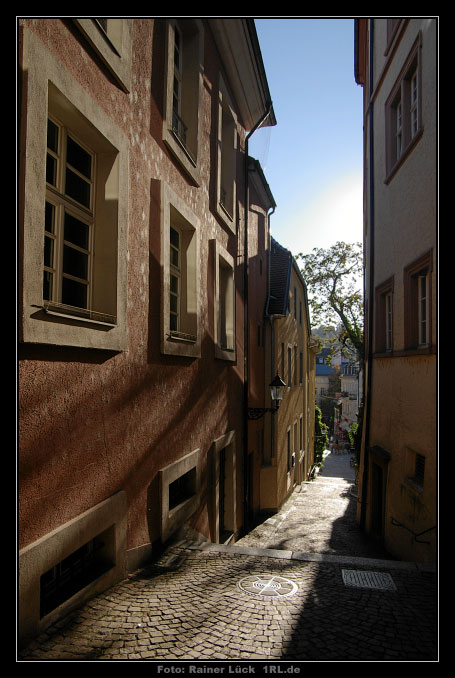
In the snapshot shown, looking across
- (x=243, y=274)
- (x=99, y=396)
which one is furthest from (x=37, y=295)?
(x=243, y=274)

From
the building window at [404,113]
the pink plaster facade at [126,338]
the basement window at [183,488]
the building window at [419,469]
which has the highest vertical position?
the building window at [404,113]

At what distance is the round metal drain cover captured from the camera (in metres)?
4.61

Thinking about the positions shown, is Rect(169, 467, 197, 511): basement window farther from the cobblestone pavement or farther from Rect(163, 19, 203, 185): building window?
Rect(163, 19, 203, 185): building window

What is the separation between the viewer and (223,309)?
30.5 feet

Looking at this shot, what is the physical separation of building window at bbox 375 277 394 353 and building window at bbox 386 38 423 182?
2.20 metres

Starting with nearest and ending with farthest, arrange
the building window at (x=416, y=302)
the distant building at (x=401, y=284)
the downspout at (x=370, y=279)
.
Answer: the distant building at (x=401, y=284) → the building window at (x=416, y=302) → the downspout at (x=370, y=279)

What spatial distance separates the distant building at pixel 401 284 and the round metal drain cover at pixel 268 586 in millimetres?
2166

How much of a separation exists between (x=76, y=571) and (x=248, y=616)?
5.19 feet

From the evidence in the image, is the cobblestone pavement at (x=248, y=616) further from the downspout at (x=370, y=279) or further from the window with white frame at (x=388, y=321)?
the downspout at (x=370, y=279)

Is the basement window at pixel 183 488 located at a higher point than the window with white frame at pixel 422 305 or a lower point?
lower

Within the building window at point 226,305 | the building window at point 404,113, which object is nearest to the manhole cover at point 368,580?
the building window at point 226,305

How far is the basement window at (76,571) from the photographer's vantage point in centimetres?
362

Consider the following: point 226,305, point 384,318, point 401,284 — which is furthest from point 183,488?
point 384,318

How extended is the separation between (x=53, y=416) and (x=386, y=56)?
8.61 meters
